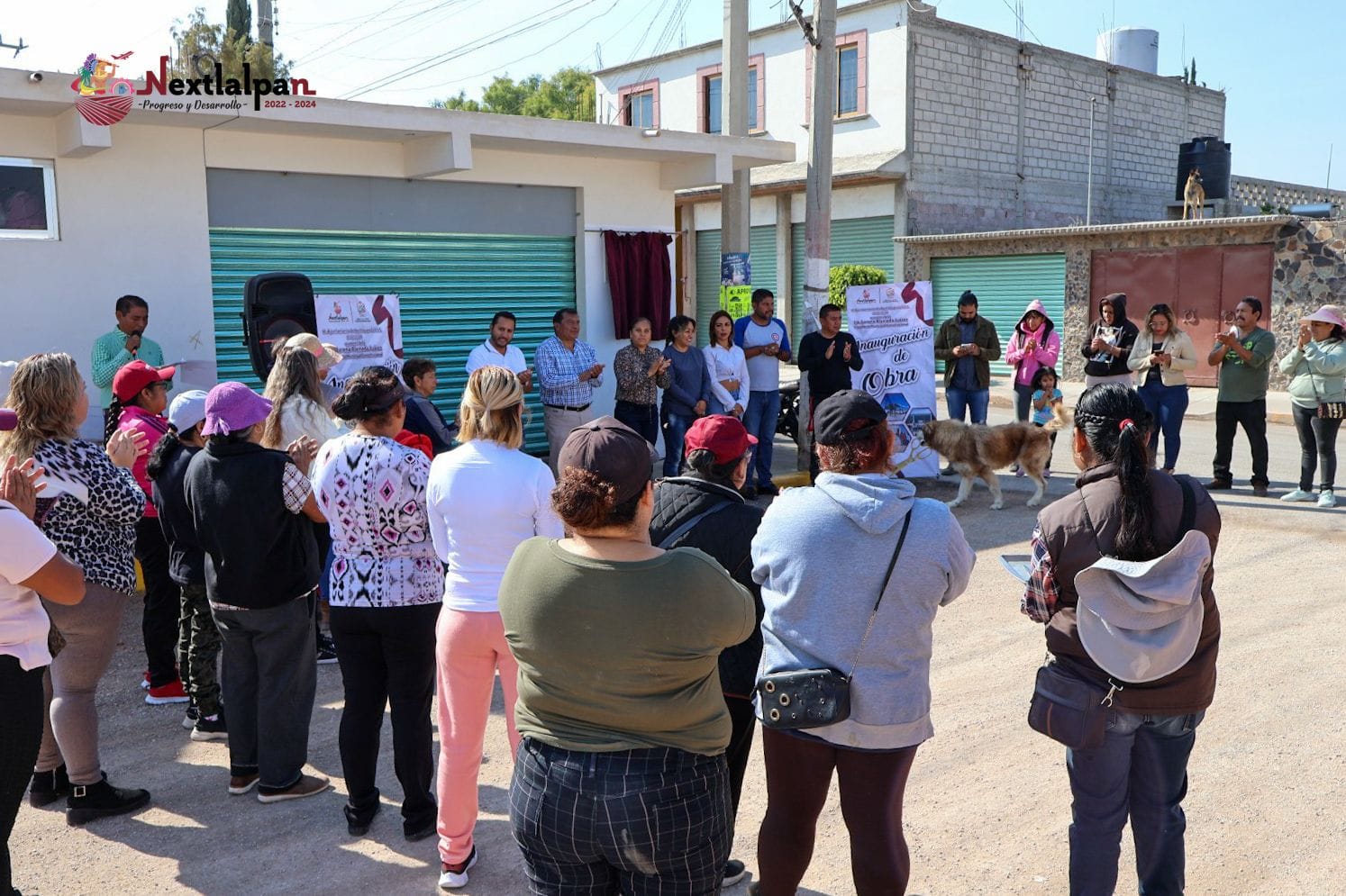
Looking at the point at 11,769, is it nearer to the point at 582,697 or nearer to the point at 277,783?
the point at 277,783

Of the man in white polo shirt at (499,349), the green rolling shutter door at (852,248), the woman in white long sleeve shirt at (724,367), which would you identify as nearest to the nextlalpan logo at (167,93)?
the man in white polo shirt at (499,349)

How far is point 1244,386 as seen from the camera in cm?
1060

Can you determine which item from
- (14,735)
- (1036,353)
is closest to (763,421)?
(1036,353)

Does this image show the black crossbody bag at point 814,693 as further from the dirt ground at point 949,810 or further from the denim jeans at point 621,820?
the dirt ground at point 949,810

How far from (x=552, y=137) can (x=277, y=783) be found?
7.95 metres

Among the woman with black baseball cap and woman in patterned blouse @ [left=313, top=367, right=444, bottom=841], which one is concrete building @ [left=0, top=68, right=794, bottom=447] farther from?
the woman with black baseball cap

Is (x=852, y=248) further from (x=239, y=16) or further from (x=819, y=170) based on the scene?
(x=239, y=16)

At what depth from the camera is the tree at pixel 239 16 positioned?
33969 mm

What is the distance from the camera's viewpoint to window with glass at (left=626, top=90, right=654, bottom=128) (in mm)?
31297

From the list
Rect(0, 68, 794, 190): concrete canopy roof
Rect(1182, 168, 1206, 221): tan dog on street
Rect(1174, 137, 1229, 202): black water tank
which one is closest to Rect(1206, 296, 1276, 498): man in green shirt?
Rect(0, 68, 794, 190): concrete canopy roof

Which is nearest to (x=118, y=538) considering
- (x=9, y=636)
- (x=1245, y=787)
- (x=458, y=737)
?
(x=9, y=636)

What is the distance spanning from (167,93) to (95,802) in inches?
259

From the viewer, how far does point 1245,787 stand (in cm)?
461

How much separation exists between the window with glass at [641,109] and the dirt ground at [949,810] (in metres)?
26.8
